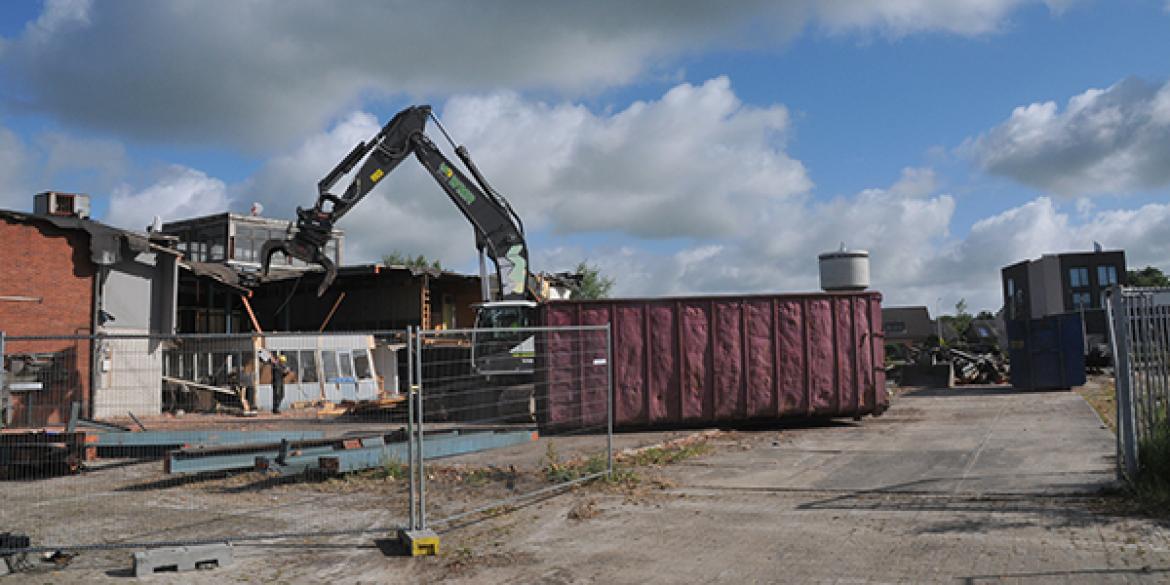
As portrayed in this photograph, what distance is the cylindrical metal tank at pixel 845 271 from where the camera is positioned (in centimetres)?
3058

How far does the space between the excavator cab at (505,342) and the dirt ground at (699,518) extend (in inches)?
124

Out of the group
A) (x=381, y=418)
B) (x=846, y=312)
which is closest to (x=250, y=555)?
(x=381, y=418)

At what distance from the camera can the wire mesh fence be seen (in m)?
10.6

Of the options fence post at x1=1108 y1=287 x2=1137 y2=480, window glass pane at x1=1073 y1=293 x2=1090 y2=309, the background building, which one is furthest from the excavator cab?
window glass pane at x1=1073 y1=293 x2=1090 y2=309

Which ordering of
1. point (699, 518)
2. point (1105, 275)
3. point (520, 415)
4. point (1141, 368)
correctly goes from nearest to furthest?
point (699, 518) < point (1141, 368) < point (520, 415) < point (1105, 275)

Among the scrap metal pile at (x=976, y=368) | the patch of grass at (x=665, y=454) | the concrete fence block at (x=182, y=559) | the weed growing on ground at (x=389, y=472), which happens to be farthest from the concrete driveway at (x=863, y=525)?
the scrap metal pile at (x=976, y=368)

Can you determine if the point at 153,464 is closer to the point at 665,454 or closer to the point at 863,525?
the point at 665,454

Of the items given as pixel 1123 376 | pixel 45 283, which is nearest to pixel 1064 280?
pixel 1123 376

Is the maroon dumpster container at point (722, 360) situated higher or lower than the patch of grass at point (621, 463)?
higher

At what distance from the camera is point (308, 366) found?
24.8 metres

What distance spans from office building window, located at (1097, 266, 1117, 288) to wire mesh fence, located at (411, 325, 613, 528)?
6416 centimetres

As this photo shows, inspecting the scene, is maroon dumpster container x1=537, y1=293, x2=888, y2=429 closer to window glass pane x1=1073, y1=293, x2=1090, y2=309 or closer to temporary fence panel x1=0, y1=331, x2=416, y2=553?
temporary fence panel x1=0, y1=331, x2=416, y2=553

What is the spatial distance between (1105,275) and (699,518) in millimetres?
71019

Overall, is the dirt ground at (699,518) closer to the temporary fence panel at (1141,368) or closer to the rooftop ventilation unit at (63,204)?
the temporary fence panel at (1141,368)
